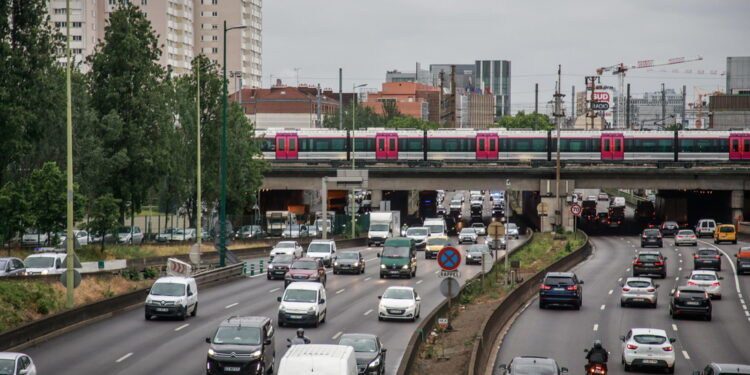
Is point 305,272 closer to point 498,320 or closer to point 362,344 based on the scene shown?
point 498,320

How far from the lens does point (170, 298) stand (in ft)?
119

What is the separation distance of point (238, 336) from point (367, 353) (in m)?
3.22

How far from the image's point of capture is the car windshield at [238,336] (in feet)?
84.2

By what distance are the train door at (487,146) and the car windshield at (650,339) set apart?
6645 cm

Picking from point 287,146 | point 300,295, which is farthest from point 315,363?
point 287,146

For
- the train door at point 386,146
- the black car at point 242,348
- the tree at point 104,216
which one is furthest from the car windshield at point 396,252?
the train door at point 386,146

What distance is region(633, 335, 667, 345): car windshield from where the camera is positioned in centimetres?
2897

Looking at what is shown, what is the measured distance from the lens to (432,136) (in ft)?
317

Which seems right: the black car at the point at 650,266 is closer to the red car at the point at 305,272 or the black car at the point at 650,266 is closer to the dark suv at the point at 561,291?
the dark suv at the point at 561,291

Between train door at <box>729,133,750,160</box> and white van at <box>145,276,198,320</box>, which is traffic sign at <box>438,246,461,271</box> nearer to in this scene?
white van at <box>145,276,198,320</box>

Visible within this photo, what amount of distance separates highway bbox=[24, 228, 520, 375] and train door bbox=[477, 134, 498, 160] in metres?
45.4

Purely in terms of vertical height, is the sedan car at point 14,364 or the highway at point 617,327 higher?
the sedan car at point 14,364

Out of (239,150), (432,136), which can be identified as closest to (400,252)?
(239,150)

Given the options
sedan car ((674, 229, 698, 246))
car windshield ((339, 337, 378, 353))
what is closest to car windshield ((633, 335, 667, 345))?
car windshield ((339, 337, 378, 353))
